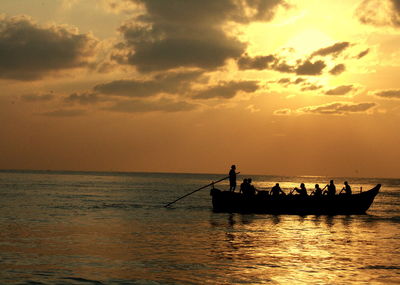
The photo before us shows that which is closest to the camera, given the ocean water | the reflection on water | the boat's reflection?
the ocean water

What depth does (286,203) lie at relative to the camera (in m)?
37.8

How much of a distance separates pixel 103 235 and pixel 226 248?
7.30 metres

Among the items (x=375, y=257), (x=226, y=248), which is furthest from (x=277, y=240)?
(x=375, y=257)

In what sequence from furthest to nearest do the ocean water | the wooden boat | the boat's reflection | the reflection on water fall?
the wooden boat, the boat's reflection, the reflection on water, the ocean water

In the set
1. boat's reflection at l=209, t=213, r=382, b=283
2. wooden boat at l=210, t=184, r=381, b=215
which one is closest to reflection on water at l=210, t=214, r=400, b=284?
boat's reflection at l=209, t=213, r=382, b=283

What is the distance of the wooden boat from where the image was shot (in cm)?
3697

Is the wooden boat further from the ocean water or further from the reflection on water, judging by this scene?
the reflection on water

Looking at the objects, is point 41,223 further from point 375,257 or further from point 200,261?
A: point 375,257

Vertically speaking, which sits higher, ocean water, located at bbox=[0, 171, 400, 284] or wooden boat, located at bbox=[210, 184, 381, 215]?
wooden boat, located at bbox=[210, 184, 381, 215]

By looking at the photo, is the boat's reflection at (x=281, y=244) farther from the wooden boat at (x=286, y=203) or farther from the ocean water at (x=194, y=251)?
the wooden boat at (x=286, y=203)

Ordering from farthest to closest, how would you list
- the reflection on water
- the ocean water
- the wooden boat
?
the wooden boat
the reflection on water
the ocean water

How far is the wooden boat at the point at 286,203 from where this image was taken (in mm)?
36969

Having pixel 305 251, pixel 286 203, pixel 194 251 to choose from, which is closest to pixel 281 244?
pixel 305 251

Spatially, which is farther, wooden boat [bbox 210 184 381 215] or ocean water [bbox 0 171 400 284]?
wooden boat [bbox 210 184 381 215]
